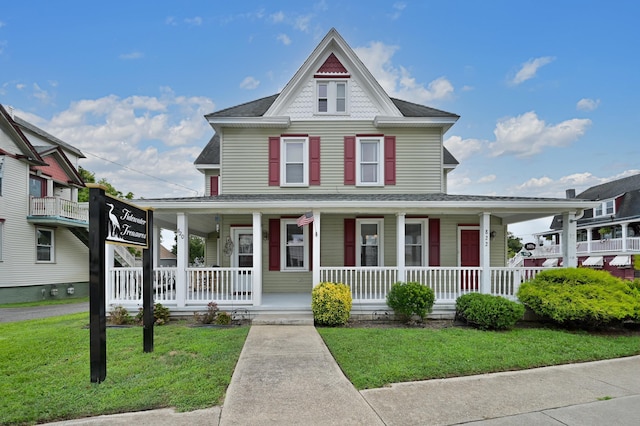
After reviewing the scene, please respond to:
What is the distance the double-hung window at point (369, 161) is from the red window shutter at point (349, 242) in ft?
4.64

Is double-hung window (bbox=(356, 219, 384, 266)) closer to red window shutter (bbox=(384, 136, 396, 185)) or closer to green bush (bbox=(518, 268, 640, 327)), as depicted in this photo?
red window shutter (bbox=(384, 136, 396, 185))

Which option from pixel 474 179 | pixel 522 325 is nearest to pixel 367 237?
pixel 522 325

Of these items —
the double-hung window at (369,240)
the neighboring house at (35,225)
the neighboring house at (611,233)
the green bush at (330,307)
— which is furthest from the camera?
the neighboring house at (611,233)

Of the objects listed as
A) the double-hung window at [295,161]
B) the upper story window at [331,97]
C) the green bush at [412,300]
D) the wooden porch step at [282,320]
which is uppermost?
the upper story window at [331,97]

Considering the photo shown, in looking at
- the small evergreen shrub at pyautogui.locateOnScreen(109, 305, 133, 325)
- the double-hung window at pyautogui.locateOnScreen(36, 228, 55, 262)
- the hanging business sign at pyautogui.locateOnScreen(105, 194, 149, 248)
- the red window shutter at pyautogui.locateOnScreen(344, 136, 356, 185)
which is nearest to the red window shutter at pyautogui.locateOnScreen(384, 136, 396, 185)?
the red window shutter at pyautogui.locateOnScreen(344, 136, 356, 185)

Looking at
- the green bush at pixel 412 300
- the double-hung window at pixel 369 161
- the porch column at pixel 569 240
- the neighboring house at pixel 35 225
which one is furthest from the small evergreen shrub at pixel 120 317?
the porch column at pixel 569 240

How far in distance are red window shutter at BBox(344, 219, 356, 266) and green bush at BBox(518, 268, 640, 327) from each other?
15.6 feet

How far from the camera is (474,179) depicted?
21.3 meters

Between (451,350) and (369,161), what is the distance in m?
7.13

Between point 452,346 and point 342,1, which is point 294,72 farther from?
point 452,346

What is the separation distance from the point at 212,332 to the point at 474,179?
18.6 metres

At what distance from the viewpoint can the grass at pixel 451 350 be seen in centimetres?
520

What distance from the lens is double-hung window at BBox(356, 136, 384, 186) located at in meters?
11.9

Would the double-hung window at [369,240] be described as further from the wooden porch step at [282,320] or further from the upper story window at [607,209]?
the upper story window at [607,209]
